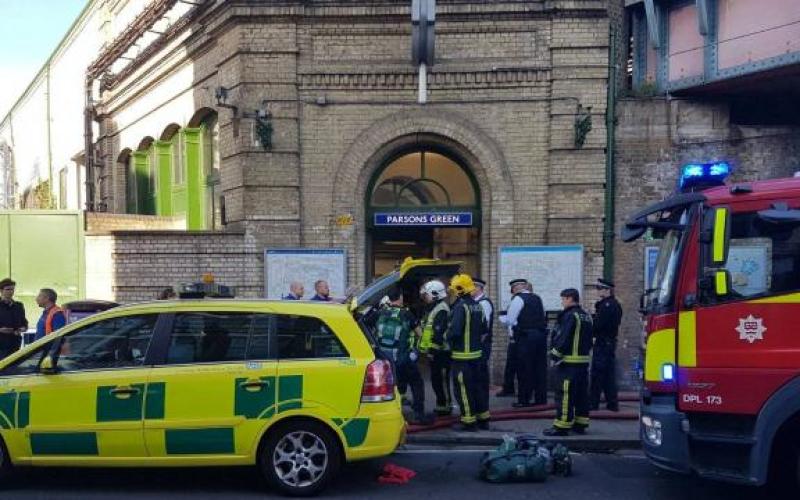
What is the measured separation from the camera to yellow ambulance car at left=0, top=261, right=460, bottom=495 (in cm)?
571

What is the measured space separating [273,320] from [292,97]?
5839mm

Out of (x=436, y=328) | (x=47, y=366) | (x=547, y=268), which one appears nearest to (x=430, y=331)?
(x=436, y=328)

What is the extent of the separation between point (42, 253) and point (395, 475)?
Answer: 25.5ft

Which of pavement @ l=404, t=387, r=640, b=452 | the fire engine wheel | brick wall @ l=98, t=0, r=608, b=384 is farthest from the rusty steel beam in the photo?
the fire engine wheel

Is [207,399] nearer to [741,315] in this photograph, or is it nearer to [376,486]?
[376,486]

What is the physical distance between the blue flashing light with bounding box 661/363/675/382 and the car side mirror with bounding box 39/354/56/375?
15.8 ft

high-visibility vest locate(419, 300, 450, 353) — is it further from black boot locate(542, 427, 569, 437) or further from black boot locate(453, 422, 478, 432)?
black boot locate(542, 427, 569, 437)

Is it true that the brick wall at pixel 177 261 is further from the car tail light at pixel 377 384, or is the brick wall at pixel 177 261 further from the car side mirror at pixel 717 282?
the car side mirror at pixel 717 282

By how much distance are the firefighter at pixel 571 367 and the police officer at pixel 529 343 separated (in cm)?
146

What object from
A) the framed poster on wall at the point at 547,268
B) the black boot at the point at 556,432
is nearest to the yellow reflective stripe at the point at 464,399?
the black boot at the point at 556,432

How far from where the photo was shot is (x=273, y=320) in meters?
5.93

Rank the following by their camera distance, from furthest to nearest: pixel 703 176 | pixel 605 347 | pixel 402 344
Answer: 1. pixel 703 176
2. pixel 605 347
3. pixel 402 344

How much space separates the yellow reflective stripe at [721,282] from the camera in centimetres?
498

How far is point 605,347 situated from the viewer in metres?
8.91
